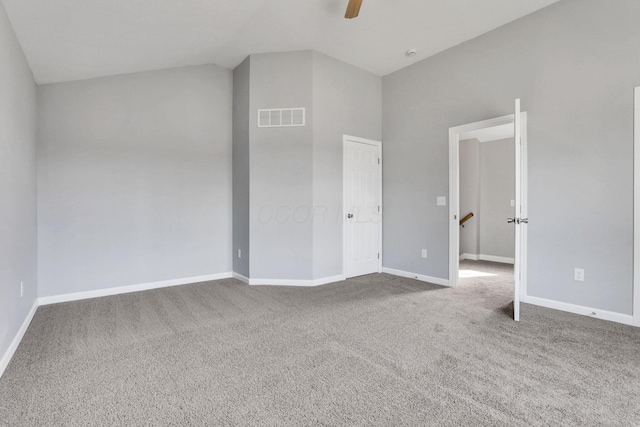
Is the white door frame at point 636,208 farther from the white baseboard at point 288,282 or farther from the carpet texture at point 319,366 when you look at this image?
the white baseboard at point 288,282

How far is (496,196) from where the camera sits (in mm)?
6461

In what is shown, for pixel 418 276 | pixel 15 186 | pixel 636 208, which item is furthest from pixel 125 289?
pixel 636 208

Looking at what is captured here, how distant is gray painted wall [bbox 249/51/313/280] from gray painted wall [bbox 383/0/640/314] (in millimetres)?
1735

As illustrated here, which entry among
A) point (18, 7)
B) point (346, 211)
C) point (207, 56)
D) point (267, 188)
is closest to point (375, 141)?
point (346, 211)

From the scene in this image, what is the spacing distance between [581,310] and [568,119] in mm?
1815

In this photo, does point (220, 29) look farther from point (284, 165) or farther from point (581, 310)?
point (581, 310)

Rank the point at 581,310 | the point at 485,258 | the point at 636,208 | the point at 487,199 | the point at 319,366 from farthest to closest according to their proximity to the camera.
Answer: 1. the point at 487,199
2. the point at 485,258
3. the point at 581,310
4. the point at 636,208
5. the point at 319,366

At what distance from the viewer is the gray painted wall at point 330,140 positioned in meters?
4.07

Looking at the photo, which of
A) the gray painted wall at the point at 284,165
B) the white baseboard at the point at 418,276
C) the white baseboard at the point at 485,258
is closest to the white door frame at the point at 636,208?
the white baseboard at the point at 418,276

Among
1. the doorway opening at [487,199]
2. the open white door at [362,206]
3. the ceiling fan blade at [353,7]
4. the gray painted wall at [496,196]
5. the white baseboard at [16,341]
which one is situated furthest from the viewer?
the gray painted wall at [496,196]

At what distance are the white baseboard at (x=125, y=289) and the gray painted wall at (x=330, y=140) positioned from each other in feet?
4.88

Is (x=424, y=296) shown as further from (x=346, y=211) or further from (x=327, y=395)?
(x=327, y=395)

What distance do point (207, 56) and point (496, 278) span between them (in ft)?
16.3

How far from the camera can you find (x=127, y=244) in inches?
148
